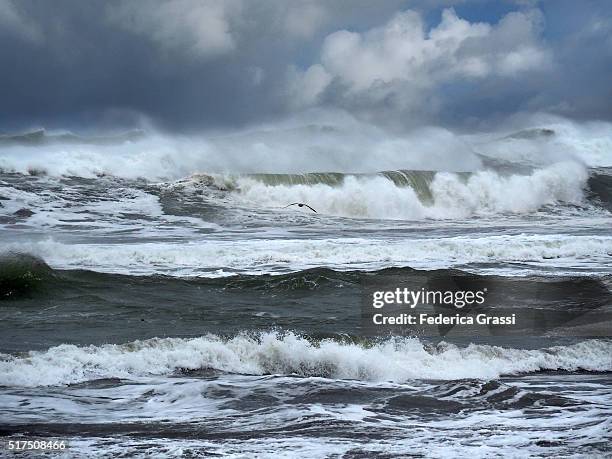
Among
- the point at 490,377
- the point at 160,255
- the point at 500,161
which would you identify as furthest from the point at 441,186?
the point at 490,377

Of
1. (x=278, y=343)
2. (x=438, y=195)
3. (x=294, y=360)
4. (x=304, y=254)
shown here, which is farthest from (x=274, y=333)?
(x=438, y=195)

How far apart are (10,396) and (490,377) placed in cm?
483

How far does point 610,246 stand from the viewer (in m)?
19.1

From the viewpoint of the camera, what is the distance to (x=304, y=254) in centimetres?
1727

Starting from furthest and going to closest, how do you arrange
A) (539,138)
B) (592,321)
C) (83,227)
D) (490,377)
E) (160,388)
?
(539,138) < (83,227) < (592,321) < (490,377) < (160,388)

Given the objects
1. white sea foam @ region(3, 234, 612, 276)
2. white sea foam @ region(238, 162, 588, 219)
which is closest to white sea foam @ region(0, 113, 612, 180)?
white sea foam @ region(238, 162, 588, 219)

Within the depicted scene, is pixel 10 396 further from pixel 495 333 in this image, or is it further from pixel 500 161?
pixel 500 161

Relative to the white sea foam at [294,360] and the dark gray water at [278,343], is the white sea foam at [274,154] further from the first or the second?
the white sea foam at [294,360]

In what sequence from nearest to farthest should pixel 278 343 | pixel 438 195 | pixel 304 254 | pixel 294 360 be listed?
pixel 294 360
pixel 278 343
pixel 304 254
pixel 438 195

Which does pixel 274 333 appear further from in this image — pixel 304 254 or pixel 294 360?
pixel 304 254

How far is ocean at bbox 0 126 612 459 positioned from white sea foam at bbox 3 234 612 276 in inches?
2.9

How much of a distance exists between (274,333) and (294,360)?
4.49 ft

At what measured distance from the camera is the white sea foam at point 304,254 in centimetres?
1584

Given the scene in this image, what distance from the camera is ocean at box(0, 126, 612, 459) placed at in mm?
5848
